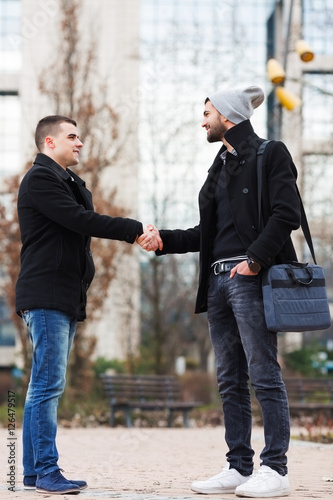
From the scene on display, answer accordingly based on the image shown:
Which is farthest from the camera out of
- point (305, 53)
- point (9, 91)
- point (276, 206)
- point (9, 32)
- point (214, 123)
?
point (9, 32)

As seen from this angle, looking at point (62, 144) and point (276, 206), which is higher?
point (62, 144)

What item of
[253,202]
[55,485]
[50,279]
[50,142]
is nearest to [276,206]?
[253,202]

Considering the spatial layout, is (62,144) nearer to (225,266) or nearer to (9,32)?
(225,266)

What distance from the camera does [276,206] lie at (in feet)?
16.7

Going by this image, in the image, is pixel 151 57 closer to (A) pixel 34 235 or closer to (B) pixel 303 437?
(B) pixel 303 437

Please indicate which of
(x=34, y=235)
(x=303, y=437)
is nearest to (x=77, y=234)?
(x=34, y=235)

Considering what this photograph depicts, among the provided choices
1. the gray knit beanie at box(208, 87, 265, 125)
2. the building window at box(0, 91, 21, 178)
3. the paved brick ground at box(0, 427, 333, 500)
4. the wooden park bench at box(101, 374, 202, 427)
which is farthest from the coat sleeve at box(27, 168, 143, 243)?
the building window at box(0, 91, 21, 178)

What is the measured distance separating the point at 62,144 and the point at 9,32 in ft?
139

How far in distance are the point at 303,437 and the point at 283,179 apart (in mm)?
7099

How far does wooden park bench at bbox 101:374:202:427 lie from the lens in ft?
49.5

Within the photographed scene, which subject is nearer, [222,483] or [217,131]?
[222,483]

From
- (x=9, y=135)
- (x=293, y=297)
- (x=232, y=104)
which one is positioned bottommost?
A: (x=293, y=297)

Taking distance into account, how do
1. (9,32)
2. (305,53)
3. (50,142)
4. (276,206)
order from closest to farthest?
(276,206), (50,142), (305,53), (9,32)

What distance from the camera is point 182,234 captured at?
5965 mm
